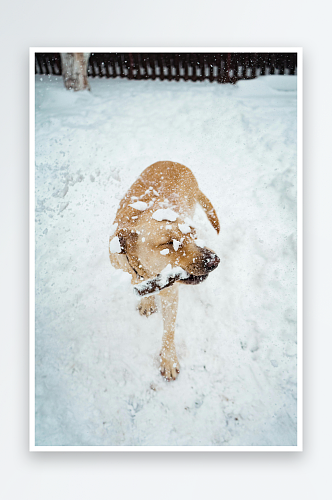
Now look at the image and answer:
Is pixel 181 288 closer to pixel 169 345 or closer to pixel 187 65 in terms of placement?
pixel 169 345

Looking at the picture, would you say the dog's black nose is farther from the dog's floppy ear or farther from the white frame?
the white frame

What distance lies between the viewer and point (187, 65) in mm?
2098

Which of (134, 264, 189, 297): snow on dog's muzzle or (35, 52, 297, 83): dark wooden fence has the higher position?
(35, 52, 297, 83): dark wooden fence

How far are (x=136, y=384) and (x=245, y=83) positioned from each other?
1.48m

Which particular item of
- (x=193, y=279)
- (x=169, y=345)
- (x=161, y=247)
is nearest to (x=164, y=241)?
(x=161, y=247)

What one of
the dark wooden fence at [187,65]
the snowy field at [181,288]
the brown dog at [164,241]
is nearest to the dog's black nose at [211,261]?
the brown dog at [164,241]

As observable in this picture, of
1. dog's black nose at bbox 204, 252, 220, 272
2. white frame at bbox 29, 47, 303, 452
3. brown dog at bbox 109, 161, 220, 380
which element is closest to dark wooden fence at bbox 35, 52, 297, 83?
white frame at bbox 29, 47, 303, 452

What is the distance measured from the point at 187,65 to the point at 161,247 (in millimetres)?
908

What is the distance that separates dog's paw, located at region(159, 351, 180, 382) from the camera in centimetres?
206

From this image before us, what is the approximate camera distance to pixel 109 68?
2.10 m

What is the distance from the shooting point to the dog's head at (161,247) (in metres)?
1.79

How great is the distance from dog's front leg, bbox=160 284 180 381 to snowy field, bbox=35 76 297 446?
0.03 m
